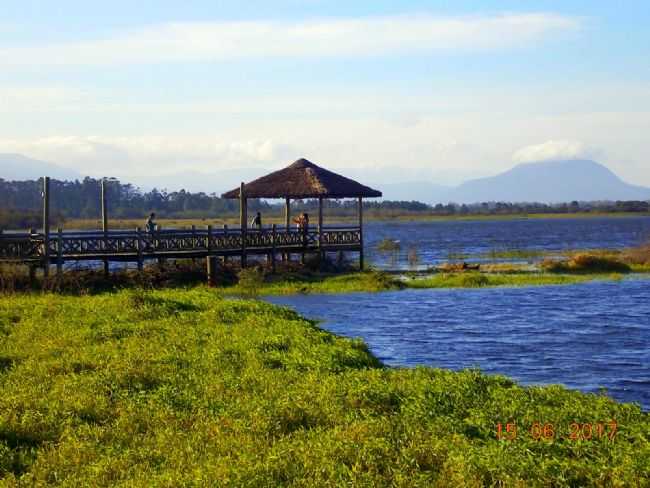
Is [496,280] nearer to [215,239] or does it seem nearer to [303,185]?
[303,185]

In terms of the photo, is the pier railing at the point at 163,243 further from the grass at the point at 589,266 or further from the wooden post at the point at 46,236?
the grass at the point at 589,266

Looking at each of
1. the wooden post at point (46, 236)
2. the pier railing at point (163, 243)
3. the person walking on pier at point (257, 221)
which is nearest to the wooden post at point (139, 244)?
the pier railing at point (163, 243)

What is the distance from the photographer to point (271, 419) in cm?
1152

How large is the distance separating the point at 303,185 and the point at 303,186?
0.08 metres

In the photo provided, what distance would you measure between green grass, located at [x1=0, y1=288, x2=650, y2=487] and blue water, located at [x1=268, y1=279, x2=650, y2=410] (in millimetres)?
3443

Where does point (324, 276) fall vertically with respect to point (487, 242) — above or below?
above

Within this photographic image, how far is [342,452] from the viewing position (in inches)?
396

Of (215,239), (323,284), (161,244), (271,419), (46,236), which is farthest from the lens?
(215,239)

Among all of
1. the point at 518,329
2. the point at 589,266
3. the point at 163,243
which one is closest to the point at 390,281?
the point at 163,243

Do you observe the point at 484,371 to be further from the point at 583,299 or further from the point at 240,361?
the point at 583,299

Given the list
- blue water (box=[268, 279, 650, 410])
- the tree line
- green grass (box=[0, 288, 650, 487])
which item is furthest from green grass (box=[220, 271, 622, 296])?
the tree line

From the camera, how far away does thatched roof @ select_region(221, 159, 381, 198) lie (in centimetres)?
3991

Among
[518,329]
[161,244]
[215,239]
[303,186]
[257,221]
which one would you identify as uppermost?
[303,186]

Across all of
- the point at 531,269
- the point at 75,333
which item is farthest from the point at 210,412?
the point at 531,269
